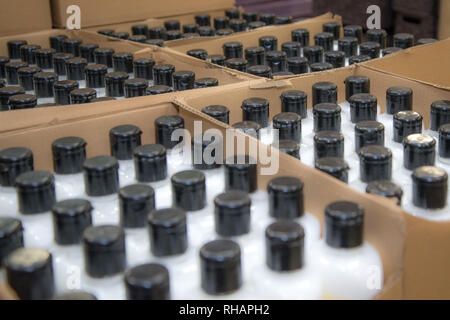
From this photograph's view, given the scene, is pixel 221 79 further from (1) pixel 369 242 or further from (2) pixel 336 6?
(2) pixel 336 6

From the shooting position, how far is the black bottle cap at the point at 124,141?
95cm

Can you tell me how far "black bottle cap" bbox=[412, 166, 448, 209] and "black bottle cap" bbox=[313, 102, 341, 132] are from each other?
25 cm

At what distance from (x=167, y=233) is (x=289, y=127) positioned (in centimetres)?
36

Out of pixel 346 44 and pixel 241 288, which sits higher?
pixel 346 44

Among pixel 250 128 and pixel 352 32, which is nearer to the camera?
pixel 250 128

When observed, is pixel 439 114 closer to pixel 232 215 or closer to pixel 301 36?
pixel 232 215

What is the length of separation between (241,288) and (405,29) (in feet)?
5.97

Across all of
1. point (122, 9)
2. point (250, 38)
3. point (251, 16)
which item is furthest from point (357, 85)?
point (122, 9)

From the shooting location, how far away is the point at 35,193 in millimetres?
805

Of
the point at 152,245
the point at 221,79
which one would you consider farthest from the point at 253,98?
the point at 152,245

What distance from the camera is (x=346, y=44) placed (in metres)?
1.50

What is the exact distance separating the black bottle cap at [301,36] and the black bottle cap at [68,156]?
0.83 m

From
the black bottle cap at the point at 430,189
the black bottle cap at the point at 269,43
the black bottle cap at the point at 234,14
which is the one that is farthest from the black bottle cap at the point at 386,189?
the black bottle cap at the point at 234,14

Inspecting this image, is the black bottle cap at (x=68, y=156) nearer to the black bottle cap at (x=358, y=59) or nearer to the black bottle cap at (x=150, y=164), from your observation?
the black bottle cap at (x=150, y=164)
